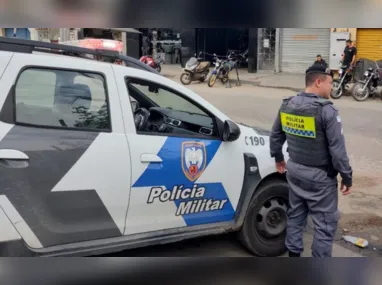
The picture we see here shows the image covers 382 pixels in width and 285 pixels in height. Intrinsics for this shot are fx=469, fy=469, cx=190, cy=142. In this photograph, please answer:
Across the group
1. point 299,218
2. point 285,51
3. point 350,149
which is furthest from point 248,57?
point 299,218

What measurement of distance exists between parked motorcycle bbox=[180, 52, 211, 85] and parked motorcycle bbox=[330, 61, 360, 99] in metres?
5.18

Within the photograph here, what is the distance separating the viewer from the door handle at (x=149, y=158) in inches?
127

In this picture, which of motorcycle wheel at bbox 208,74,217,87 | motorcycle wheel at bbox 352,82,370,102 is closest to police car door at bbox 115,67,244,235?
motorcycle wheel at bbox 352,82,370,102

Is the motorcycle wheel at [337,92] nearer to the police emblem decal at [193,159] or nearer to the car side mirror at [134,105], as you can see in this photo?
the car side mirror at [134,105]

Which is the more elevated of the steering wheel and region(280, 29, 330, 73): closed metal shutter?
region(280, 29, 330, 73): closed metal shutter

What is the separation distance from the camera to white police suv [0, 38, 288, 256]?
2.85 metres

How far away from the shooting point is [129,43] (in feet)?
77.8

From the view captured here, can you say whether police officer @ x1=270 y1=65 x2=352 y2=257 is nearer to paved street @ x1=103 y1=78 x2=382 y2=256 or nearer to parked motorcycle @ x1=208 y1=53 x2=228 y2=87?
paved street @ x1=103 y1=78 x2=382 y2=256

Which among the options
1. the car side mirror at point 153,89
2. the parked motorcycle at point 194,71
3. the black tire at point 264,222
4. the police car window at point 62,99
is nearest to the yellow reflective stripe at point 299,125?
the black tire at point 264,222

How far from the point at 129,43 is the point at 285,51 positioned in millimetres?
8389

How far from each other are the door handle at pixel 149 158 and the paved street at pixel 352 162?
2.32ft

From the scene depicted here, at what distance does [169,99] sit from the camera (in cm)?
385

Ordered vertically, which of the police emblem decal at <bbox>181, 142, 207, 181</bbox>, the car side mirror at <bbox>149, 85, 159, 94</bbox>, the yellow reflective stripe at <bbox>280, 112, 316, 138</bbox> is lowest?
the police emblem decal at <bbox>181, 142, 207, 181</bbox>

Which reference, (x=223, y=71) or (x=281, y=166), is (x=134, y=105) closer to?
(x=281, y=166)
